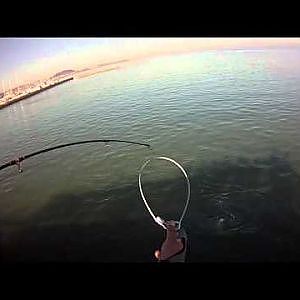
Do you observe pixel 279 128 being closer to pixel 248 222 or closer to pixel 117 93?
pixel 248 222

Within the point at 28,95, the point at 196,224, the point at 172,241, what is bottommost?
the point at 196,224

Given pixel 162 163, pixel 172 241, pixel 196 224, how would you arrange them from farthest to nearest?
pixel 162 163 → pixel 196 224 → pixel 172 241

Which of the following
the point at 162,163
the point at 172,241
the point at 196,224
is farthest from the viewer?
the point at 162,163

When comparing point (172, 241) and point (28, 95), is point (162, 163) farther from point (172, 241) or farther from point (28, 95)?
point (28, 95)

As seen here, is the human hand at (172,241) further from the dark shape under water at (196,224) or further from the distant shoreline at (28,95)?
the distant shoreline at (28,95)

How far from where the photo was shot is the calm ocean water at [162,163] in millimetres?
2963

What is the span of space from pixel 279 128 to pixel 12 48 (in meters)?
2.54

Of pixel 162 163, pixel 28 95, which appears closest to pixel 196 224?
pixel 162 163

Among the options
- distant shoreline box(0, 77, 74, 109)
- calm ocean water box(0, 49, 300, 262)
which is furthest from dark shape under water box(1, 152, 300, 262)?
distant shoreline box(0, 77, 74, 109)

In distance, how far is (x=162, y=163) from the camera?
11.2 ft

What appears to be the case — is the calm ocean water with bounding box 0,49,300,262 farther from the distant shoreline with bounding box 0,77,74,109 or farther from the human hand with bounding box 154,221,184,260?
the human hand with bounding box 154,221,184,260

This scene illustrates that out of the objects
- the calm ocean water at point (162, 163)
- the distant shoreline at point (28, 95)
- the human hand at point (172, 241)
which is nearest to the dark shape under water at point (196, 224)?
the calm ocean water at point (162, 163)
